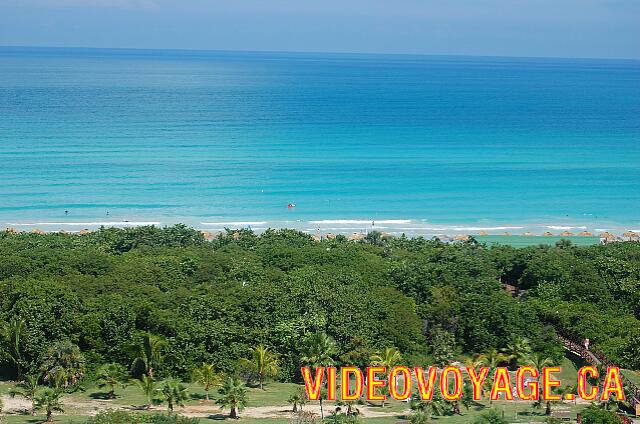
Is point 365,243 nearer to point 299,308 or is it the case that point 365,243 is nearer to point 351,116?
point 299,308

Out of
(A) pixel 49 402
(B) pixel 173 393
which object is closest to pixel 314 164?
(B) pixel 173 393

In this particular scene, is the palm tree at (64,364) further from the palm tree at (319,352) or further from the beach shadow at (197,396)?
the palm tree at (319,352)

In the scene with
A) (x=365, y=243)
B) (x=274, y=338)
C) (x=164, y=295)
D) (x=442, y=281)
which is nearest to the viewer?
(x=274, y=338)

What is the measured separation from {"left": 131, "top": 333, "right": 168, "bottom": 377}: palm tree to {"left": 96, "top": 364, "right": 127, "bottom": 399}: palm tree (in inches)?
30.2

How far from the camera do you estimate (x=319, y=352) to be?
35.3 metres

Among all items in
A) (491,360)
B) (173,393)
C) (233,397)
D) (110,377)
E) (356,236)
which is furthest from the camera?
(356,236)

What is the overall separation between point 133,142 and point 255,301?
66069 millimetres

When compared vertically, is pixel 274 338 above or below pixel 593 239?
below

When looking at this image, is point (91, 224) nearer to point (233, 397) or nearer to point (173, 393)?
point (173, 393)

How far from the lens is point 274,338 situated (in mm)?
38906

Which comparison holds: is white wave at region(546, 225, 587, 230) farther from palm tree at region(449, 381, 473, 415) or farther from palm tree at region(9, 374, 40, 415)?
palm tree at region(9, 374, 40, 415)

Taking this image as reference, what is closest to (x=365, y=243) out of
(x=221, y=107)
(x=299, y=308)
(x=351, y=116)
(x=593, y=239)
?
(x=299, y=308)

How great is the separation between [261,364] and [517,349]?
1155 centimetres

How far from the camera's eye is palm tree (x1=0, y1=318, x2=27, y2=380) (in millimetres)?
36094
